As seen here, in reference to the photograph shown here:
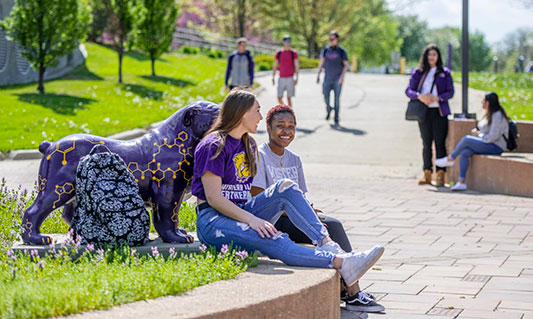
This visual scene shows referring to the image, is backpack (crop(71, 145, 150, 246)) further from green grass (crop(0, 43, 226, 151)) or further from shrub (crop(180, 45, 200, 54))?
shrub (crop(180, 45, 200, 54))

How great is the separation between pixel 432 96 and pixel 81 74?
15896 millimetres

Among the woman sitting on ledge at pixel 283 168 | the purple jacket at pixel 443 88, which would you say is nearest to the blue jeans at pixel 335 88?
the purple jacket at pixel 443 88

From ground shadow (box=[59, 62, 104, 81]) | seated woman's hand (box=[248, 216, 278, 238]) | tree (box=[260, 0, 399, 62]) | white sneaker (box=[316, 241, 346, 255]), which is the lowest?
white sneaker (box=[316, 241, 346, 255])

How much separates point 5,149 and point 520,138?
8050 millimetres

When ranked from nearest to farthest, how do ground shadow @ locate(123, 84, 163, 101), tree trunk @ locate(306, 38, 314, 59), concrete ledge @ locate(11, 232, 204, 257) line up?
concrete ledge @ locate(11, 232, 204, 257) → ground shadow @ locate(123, 84, 163, 101) → tree trunk @ locate(306, 38, 314, 59)

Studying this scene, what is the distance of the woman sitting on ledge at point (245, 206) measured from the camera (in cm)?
487

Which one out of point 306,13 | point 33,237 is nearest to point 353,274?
point 33,237

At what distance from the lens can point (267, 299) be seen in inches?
158

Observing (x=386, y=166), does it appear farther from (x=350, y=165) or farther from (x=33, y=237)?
(x=33, y=237)

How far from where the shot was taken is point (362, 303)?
5266 millimetres

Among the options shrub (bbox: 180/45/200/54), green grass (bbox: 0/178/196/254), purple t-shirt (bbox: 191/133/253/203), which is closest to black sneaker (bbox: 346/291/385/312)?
purple t-shirt (bbox: 191/133/253/203)

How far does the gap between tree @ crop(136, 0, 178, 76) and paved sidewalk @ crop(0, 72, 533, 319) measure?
939 centimetres

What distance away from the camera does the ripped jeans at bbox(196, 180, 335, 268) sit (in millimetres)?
4895

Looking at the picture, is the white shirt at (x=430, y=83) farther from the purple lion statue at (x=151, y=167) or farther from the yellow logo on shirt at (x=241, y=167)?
the yellow logo on shirt at (x=241, y=167)
